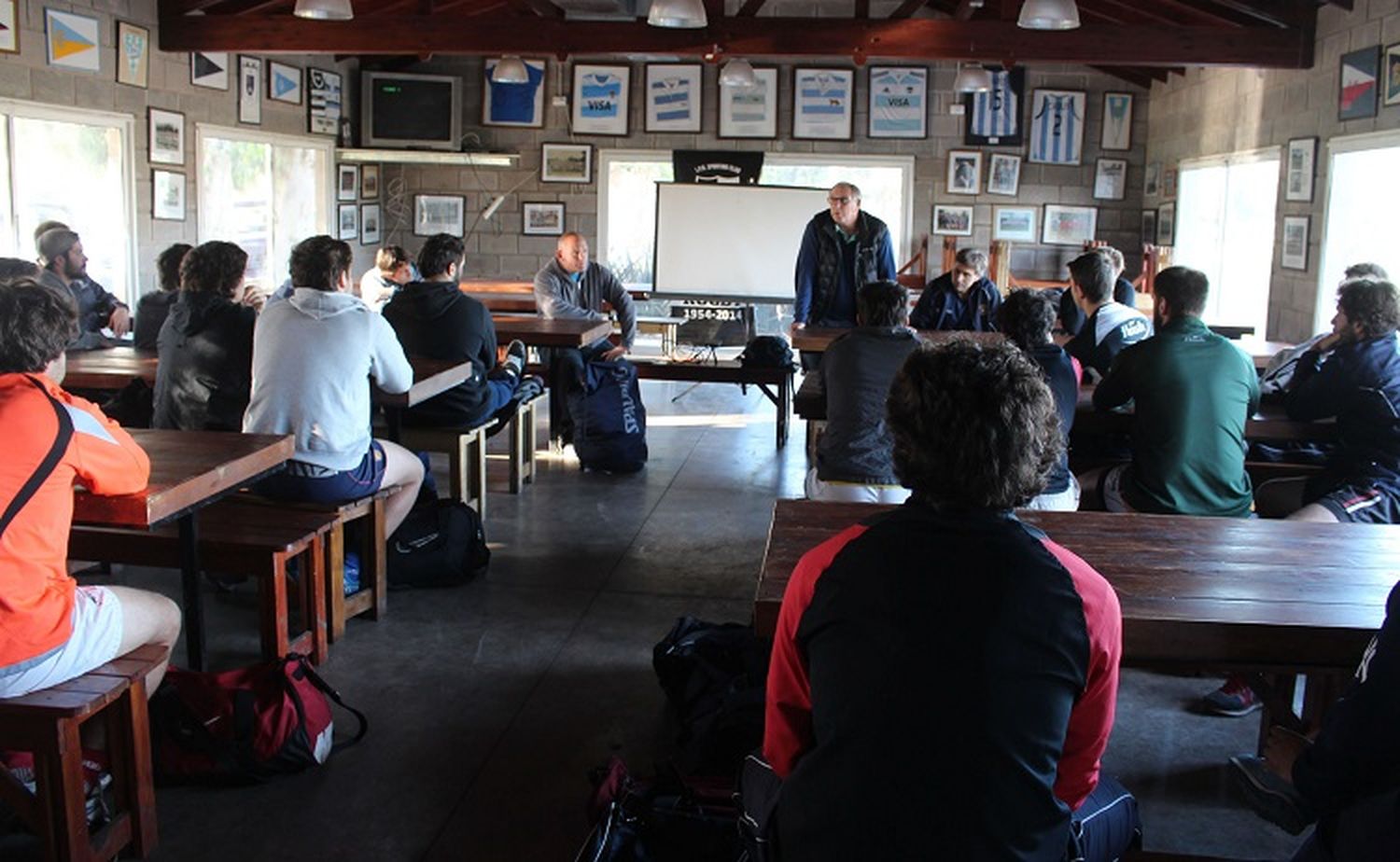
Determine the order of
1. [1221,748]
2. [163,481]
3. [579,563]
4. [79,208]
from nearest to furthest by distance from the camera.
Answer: [163,481]
[1221,748]
[579,563]
[79,208]

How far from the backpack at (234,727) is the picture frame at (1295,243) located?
6.93 metres

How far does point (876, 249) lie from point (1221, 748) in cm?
355

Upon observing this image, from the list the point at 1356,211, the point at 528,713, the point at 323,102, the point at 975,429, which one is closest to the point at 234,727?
the point at 528,713

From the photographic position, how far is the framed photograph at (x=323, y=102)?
36.3ft

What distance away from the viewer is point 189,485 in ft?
9.10

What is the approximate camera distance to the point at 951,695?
143 cm

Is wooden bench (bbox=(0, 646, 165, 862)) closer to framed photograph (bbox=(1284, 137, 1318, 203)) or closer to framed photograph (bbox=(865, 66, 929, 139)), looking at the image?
framed photograph (bbox=(1284, 137, 1318, 203))

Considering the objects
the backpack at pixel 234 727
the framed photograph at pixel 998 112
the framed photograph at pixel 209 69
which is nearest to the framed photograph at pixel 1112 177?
the framed photograph at pixel 998 112

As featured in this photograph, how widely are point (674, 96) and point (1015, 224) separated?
3388mm

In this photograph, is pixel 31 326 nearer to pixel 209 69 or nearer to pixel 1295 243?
pixel 1295 243

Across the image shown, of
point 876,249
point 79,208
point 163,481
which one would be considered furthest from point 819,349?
point 79,208

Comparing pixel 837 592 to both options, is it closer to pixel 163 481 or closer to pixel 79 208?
pixel 163 481

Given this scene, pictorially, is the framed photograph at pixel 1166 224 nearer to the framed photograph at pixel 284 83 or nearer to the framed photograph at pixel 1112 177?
the framed photograph at pixel 1112 177

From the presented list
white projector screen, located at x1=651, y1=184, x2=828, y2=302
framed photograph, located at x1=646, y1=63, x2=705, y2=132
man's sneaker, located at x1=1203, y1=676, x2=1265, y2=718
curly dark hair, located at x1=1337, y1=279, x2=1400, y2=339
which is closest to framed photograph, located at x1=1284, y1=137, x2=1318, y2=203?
white projector screen, located at x1=651, y1=184, x2=828, y2=302
